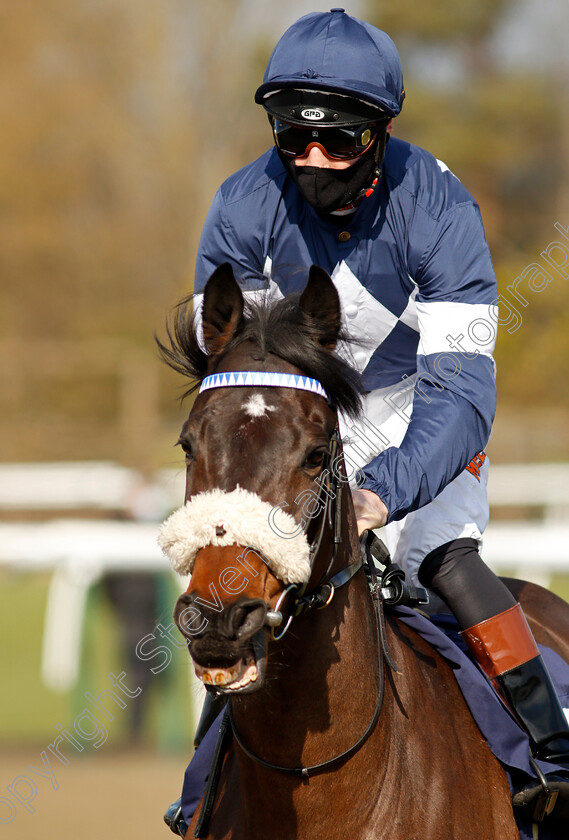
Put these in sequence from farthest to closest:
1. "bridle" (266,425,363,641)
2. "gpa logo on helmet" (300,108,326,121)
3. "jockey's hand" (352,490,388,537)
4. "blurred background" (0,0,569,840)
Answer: "blurred background" (0,0,569,840) → "gpa logo on helmet" (300,108,326,121) → "jockey's hand" (352,490,388,537) → "bridle" (266,425,363,641)

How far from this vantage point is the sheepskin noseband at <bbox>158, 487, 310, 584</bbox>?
2.38 metres

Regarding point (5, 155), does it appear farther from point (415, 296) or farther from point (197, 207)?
point (415, 296)

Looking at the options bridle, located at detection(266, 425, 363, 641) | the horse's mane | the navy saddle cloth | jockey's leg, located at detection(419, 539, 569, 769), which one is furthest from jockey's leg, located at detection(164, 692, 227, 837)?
the horse's mane

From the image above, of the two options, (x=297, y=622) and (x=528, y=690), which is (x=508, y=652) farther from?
(x=297, y=622)

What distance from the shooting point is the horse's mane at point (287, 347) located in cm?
275

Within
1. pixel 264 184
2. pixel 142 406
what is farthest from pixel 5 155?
pixel 264 184

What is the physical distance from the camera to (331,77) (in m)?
3.29

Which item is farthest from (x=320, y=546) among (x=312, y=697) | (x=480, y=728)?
(x=480, y=728)

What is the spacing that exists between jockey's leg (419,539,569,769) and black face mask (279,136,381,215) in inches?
49.1

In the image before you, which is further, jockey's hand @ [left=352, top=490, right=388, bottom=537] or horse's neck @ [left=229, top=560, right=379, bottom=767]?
jockey's hand @ [left=352, top=490, right=388, bottom=537]

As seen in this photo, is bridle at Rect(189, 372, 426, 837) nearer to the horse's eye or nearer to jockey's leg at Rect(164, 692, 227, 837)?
the horse's eye

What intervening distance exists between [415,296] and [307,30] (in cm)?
93

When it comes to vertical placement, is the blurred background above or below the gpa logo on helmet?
above

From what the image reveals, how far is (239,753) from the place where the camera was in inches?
113
